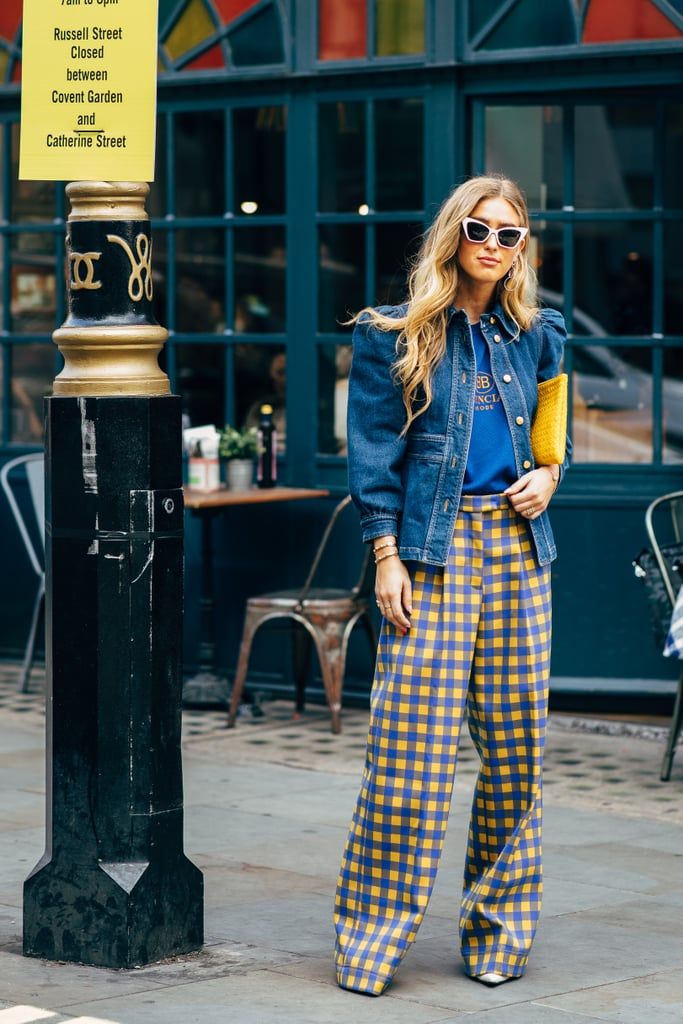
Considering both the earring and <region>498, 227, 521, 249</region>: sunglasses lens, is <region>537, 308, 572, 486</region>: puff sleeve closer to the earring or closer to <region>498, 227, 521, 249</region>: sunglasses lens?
the earring

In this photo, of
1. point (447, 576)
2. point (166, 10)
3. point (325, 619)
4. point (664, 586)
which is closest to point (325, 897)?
point (447, 576)

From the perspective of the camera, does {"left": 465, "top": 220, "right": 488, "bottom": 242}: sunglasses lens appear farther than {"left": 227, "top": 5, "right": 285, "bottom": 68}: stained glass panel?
No

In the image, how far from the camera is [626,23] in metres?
8.56

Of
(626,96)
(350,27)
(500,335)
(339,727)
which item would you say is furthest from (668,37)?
(500,335)

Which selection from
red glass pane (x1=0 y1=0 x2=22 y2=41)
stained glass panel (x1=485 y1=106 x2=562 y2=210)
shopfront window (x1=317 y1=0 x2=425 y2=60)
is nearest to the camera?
stained glass panel (x1=485 y1=106 x2=562 y2=210)

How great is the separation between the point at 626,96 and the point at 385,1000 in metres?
5.10

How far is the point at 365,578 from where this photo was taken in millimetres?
8789

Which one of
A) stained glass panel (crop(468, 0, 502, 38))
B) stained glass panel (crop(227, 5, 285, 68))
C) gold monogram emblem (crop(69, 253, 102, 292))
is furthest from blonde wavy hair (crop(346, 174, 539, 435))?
stained glass panel (crop(227, 5, 285, 68))

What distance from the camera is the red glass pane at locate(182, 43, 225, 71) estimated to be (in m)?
9.55

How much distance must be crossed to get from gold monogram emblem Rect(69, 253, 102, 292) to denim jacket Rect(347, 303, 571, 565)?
2.34 feet

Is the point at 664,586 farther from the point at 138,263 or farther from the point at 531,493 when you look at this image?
the point at 138,263

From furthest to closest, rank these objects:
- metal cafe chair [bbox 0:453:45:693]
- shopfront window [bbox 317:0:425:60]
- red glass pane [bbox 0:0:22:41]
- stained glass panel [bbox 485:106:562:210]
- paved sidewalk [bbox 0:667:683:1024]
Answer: red glass pane [bbox 0:0:22:41], metal cafe chair [bbox 0:453:45:693], shopfront window [bbox 317:0:425:60], stained glass panel [bbox 485:106:562:210], paved sidewalk [bbox 0:667:683:1024]

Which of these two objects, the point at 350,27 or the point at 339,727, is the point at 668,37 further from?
the point at 339,727

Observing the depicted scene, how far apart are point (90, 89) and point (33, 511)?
540 centimetres
